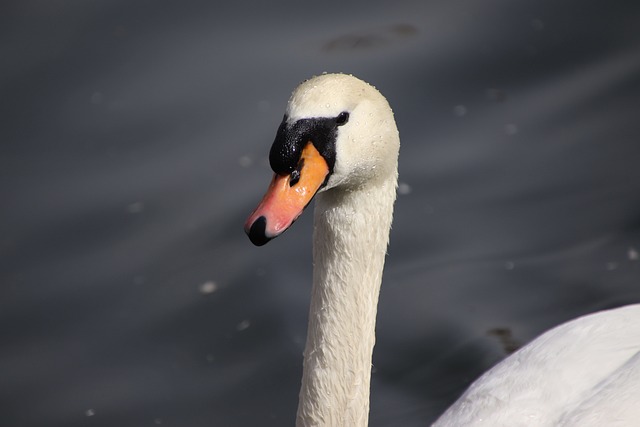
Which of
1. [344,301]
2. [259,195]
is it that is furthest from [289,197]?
[259,195]

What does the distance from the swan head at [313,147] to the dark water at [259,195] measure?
5.94ft

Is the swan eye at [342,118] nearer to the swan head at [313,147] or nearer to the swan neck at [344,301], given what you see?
the swan head at [313,147]

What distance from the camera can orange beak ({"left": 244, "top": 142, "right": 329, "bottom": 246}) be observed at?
2.46 m

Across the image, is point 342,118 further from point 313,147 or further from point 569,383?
point 569,383

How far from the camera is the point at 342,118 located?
2516 millimetres

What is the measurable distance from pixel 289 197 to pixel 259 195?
250 cm

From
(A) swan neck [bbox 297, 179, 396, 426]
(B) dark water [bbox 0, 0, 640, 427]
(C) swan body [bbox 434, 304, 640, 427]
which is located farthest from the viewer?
(B) dark water [bbox 0, 0, 640, 427]

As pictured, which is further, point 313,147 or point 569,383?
point 569,383

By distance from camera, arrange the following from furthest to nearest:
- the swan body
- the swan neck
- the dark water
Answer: the dark water → the swan body → the swan neck

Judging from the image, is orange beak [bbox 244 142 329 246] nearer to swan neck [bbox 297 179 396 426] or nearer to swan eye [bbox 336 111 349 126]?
swan eye [bbox 336 111 349 126]

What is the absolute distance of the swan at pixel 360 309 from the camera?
97.5 inches

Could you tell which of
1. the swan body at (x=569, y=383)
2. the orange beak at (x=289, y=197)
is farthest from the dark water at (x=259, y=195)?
the orange beak at (x=289, y=197)

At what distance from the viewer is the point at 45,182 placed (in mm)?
5051

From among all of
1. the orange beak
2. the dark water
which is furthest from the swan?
the dark water
